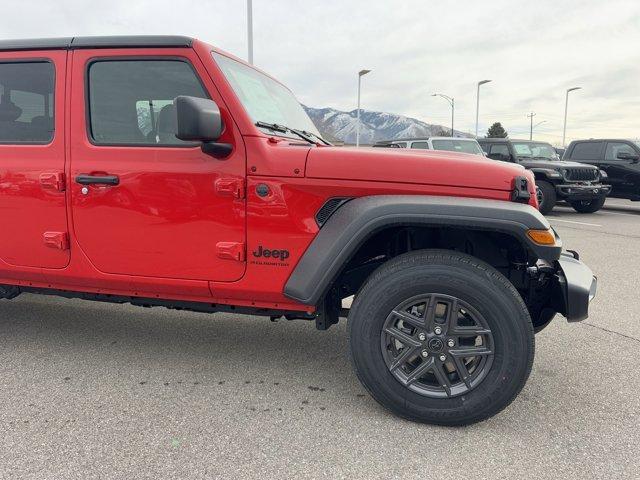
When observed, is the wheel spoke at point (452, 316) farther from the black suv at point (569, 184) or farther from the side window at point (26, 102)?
the black suv at point (569, 184)

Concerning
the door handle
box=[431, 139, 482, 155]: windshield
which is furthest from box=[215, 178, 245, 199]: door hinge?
box=[431, 139, 482, 155]: windshield

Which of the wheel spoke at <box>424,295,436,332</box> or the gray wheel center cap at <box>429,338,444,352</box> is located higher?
the wheel spoke at <box>424,295,436,332</box>

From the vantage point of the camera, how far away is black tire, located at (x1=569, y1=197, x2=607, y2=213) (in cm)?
1155

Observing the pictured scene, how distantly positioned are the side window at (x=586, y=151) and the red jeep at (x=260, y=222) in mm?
11508

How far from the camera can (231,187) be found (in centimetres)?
252

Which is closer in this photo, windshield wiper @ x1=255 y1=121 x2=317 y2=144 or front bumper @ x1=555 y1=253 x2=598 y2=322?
front bumper @ x1=555 y1=253 x2=598 y2=322

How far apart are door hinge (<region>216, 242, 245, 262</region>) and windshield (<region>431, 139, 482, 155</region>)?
9.89 m

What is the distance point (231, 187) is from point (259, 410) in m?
1.17

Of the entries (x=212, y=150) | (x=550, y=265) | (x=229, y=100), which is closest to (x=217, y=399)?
(x=212, y=150)

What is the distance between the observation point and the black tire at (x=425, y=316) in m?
2.30

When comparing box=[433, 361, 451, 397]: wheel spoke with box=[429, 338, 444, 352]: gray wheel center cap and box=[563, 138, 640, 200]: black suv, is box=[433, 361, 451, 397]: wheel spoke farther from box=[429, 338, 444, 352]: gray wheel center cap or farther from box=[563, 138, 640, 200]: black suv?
box=[563, 138, 640, 200]: black suv

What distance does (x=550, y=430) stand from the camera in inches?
95.2

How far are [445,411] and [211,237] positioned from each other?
1467 mm

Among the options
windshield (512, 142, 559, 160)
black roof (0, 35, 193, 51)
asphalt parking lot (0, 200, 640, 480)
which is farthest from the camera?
windshield (512, 142, 559, 160)
